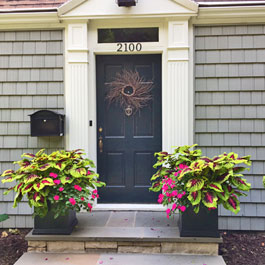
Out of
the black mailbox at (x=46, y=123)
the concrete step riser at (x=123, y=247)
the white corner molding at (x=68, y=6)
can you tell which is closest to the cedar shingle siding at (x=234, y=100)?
the concrete step riser at (x=123, y=247)

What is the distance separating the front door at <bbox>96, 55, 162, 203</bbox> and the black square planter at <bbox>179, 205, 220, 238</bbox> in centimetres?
89

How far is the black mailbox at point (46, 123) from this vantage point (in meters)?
3.21

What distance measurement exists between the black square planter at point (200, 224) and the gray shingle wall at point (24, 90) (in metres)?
1.73

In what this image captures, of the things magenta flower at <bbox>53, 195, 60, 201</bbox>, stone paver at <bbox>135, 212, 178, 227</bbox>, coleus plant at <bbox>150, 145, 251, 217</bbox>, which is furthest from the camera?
stone paver at <bbox>135, 212, 178, 227</bbox>

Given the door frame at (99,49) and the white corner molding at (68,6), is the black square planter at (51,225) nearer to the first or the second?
the door frame at (99,49)

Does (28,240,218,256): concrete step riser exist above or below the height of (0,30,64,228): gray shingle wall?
below

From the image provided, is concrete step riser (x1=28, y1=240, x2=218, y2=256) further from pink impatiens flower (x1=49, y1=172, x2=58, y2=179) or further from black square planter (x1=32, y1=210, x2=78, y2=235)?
pink impatiens flower (x1=49, y1=172, x2=58, y2=179)

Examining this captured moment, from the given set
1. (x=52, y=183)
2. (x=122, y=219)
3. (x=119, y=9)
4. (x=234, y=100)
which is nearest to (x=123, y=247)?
(x=122, y=219)

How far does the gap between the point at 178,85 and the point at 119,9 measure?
3.73 feet

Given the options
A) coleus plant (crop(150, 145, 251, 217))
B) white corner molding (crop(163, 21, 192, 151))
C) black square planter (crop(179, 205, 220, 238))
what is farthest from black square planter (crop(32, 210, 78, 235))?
white corner molding (crop(163, 21, 192, 151))

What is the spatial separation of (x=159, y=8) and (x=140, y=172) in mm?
1998

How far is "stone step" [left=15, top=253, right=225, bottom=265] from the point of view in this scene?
248cm

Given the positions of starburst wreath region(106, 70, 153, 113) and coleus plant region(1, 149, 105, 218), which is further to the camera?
starburst wreath region(106, 70, 153, 113)

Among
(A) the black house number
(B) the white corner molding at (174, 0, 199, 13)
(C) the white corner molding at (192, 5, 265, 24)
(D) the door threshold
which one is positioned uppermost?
(B) the white corner molding at (174, 0, 199, 13)
